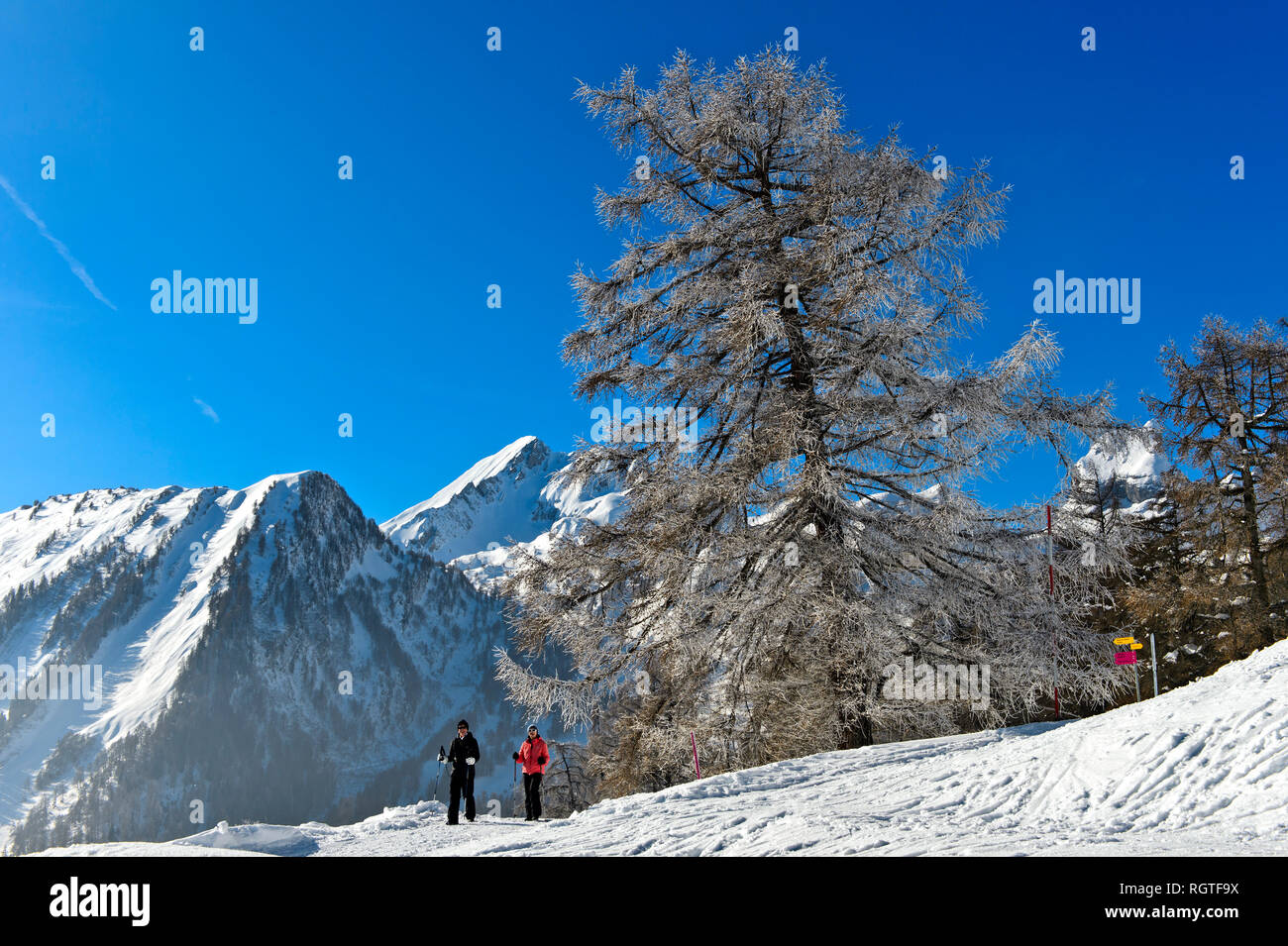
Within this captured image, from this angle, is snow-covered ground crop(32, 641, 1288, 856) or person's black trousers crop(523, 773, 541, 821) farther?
person's black trousers crop(523, 773, 541, 821)

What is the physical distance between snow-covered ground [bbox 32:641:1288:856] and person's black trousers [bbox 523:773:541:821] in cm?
335

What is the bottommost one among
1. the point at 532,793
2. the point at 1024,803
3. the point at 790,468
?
the point at 532,793

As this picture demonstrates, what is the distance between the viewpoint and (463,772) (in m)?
10.0

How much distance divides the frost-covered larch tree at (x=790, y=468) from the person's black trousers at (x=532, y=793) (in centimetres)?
158

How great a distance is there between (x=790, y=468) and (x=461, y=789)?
6192 mm

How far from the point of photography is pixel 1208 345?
54.2 feet

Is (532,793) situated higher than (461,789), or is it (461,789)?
(461,789)

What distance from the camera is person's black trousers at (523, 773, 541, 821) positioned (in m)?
10.7

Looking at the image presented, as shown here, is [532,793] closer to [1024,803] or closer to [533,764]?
[533,764]

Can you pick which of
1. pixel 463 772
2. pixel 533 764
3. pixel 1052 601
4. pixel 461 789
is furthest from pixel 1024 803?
pixel 533 764

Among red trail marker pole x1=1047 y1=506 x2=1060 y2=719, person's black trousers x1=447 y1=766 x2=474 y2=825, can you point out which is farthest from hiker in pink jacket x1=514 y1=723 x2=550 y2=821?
red trail marker pole x1=1047 y1=506 x2=1060 y2=719

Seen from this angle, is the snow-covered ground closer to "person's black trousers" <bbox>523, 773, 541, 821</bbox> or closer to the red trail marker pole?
the red trail marker pole
